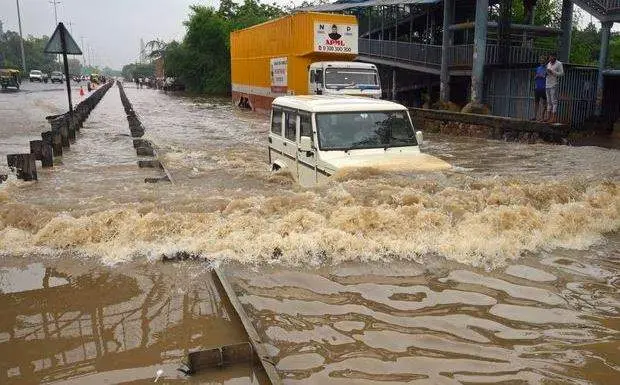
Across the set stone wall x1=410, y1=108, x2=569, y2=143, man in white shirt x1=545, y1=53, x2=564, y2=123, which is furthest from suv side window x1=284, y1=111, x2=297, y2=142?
man in white shirt x1=545, y1=53, x2=564, y2=123

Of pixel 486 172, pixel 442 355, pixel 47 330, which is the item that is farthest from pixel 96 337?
pixel 486 172

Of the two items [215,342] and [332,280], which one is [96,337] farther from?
[332,280]

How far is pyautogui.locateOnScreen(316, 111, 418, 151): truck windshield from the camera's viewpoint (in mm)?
7367

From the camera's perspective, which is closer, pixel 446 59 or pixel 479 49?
pixel 479 49

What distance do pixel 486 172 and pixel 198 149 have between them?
8473 mm

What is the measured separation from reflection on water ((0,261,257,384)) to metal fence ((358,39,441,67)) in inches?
835

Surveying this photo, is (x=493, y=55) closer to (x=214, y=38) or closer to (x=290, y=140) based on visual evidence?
(x=290, y=140)


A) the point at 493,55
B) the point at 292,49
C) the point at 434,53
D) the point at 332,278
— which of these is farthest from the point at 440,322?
the point at 434,53

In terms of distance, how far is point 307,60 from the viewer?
66.0 ft

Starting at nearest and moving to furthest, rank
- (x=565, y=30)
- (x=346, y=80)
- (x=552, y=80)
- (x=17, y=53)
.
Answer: (x=552, y=80), (x=346, y=80), (x=565, y=30), (x=17, y=53)

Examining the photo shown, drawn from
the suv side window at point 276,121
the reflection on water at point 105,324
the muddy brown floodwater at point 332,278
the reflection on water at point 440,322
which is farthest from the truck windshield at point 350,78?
the reflection on water at point 105,324

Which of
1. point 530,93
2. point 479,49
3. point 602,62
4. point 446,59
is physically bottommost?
point 530,93

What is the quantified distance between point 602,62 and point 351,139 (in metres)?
12.9

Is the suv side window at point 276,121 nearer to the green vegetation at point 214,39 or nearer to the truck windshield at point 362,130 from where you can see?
the truck windshield at point 362,130
